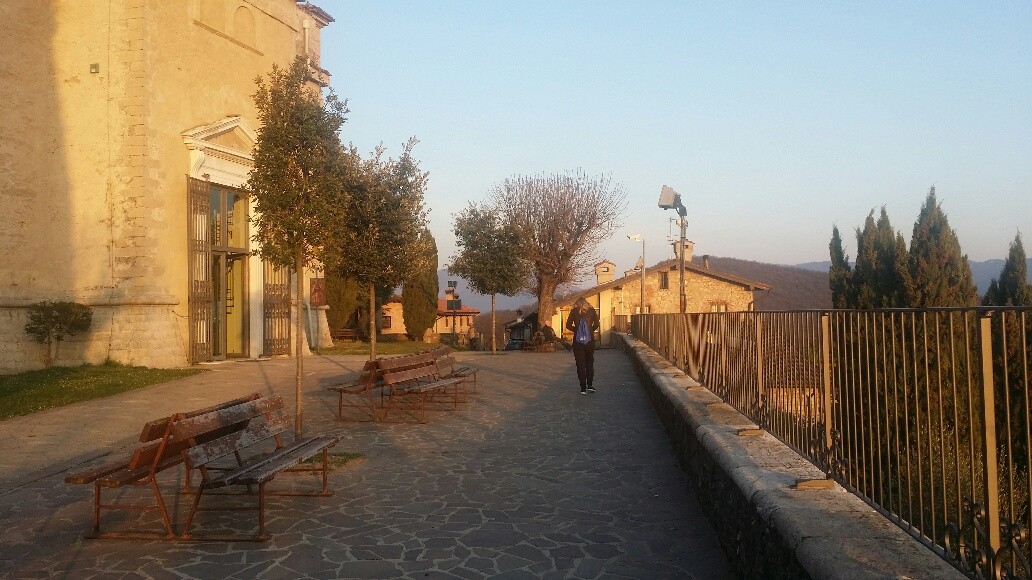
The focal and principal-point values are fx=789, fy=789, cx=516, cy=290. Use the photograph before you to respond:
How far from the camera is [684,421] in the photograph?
7.07 metres

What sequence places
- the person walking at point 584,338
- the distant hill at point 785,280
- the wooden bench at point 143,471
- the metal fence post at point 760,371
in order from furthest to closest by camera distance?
the distant hill at point 785,280, the person walking at point 584,338, the metal fence post at point 760,371, the wooden bench at point 143,471

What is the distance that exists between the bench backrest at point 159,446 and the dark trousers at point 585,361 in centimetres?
872

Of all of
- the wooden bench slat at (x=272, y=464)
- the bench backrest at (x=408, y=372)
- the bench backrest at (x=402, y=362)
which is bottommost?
the wooden bench slat at (x=272, y=464)

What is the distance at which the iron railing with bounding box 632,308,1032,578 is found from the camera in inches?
101

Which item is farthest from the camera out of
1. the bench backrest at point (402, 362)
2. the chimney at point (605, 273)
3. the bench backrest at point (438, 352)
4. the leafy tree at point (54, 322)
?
the chimney at point (605, 273)

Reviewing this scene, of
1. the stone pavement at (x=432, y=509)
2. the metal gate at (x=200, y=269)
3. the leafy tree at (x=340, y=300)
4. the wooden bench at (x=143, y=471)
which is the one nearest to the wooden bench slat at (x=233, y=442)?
the wooden bench at (x=143, y=471)

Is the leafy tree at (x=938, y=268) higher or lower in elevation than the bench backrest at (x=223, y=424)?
higher

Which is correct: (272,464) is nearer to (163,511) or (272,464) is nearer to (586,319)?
(163,511)

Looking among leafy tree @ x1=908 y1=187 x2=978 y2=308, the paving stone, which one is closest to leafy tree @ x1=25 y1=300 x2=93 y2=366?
the paving stone

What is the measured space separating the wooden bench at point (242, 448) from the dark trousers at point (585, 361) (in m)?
7.17

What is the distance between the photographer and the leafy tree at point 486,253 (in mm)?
29062

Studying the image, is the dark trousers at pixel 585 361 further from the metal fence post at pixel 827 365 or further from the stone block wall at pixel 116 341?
the stone block wall at pixel 116 341

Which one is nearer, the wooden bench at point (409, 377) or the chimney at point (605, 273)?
the wooden bench at point (409, 377)

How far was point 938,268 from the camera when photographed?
1806cm
